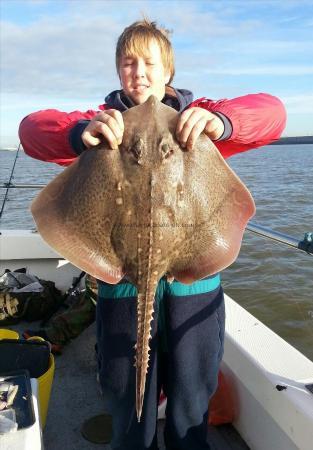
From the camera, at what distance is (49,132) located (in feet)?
7.50

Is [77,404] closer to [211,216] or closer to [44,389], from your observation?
[44,389]

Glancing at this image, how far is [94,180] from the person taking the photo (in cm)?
198

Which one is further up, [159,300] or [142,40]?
[142,40]

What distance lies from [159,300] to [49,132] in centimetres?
107

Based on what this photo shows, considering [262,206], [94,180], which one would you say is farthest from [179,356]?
[262,206]

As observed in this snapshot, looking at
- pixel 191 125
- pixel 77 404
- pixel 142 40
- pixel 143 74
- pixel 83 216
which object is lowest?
pixel 77 404

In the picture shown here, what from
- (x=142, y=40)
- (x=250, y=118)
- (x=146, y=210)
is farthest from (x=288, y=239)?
(x=142, y=40)

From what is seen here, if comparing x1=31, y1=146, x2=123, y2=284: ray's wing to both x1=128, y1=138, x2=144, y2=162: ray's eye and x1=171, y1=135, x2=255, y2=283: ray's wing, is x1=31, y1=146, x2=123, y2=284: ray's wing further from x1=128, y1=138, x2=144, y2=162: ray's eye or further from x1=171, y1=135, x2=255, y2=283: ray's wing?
x1=171, y1=135, x2=255, y2=283: ray's wing

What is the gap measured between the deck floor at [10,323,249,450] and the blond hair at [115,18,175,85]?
9.33 feet

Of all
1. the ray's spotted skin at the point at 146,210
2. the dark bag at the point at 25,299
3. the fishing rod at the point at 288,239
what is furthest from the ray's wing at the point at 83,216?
the dark bag at the point at 25,299

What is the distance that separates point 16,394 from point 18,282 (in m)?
3.36

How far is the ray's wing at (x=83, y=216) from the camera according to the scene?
6.52 ft

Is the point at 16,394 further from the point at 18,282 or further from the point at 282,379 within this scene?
the point at 18,282

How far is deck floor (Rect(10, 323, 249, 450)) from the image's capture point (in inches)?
137
